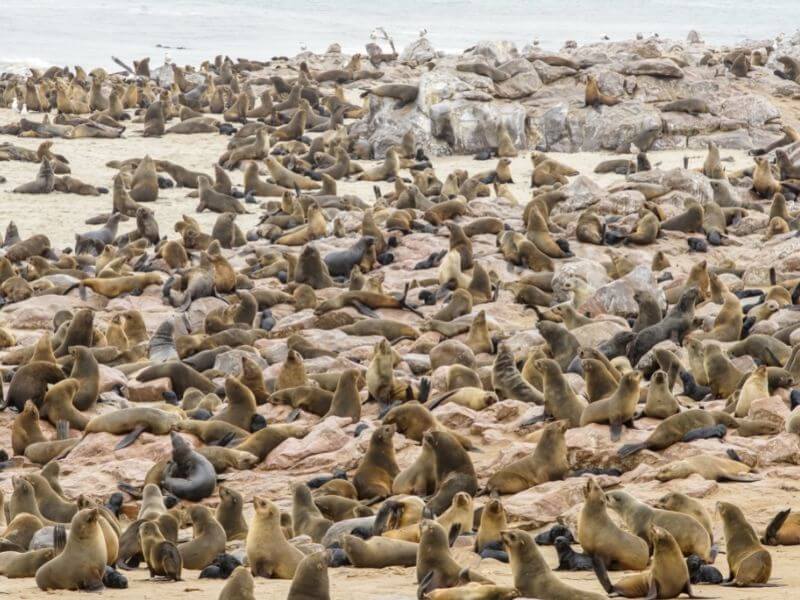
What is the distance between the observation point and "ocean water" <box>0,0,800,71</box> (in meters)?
56.2

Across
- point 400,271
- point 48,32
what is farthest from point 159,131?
point 48,32

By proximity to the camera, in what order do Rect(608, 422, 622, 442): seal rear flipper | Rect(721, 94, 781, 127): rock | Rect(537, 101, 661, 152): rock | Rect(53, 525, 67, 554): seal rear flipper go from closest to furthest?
Rect(53, 525, 67, 554): seal rear flipper, Rect(608, 422, 622, 442): seal rear flipper, Rect(537, 101, 661, 152): rock, Rect(721, 94, 781, 127): rock

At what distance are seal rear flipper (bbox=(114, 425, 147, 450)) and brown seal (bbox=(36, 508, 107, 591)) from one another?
3.40 metres

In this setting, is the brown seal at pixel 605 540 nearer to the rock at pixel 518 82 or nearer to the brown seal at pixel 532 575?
the brown seal at pixel 532 575

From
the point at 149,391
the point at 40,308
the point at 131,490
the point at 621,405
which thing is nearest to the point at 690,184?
the point at 40,308

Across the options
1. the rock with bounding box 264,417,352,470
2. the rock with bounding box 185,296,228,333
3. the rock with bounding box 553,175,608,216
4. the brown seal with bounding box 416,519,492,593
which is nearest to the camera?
the brown seal with bounding box 416,519,492,593

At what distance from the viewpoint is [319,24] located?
72375 mm

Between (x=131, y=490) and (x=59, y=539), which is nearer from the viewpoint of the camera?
(x=59, y=539)

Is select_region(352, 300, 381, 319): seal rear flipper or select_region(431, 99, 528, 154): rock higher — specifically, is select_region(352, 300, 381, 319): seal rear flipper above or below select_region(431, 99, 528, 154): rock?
below

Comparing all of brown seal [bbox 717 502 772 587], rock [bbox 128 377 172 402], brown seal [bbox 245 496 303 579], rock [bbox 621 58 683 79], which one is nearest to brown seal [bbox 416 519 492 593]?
brown seal [bbox 245 496 303 579]

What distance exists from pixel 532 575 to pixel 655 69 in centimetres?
2239

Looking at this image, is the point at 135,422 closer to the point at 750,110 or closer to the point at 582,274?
the point at 582,274

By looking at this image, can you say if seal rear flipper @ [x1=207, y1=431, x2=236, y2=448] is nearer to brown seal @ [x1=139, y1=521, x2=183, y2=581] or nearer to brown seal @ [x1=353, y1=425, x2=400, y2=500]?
brown seal @ [x1=353, y1=425, x2=400, y2=500]

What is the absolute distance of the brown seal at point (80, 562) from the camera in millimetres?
6711
